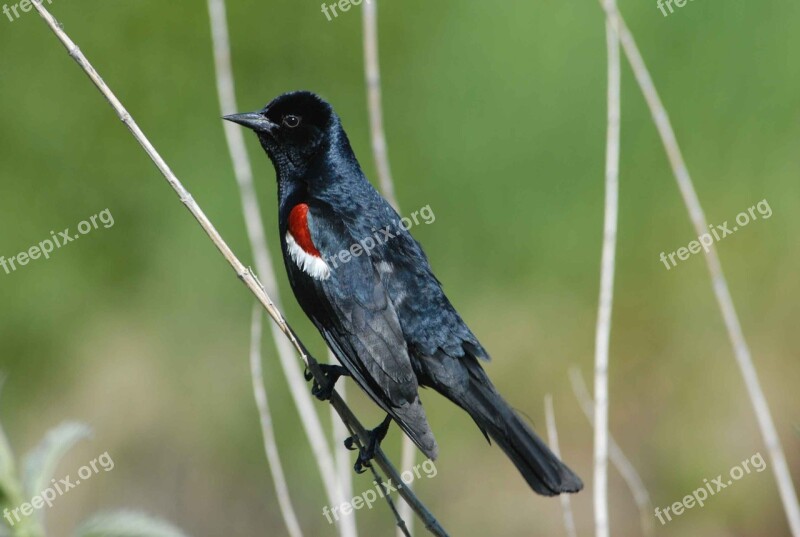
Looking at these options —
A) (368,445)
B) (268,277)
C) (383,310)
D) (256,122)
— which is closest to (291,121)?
(256,122)

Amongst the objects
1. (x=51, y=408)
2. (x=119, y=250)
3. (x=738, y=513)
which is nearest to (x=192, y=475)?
(x=51, y=408)

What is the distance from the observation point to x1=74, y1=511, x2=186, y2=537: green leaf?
1289 millimetres

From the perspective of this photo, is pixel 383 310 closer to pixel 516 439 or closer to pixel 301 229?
pixel 301 229

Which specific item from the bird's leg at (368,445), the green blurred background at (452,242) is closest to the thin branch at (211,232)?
the bird's leg at (368,445)

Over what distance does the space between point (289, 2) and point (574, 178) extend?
6.08 feet

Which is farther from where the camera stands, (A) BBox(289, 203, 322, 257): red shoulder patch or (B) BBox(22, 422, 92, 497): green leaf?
(A) BBox(289, 203, 322, 257): red shoulder patch

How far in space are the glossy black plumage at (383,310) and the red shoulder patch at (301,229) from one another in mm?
16

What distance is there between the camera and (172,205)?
5.09 meters

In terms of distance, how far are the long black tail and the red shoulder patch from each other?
60 centimetres

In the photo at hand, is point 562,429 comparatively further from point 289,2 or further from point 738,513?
point 289,2

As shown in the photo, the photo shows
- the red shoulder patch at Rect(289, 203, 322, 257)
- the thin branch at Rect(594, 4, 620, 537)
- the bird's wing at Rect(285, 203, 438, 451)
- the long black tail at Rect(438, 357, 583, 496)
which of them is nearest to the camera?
the long black tail at Rect(438, 357, 583, 496)

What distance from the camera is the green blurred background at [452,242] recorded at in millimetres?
4754

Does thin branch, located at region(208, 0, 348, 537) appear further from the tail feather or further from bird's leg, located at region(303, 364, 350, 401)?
the tail feather

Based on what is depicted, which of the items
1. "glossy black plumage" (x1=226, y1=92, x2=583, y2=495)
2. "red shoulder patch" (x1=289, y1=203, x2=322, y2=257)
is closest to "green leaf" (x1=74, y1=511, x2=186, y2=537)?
"glossy black plumage" (x1=226, y1=92, x2=583, y2=495)
